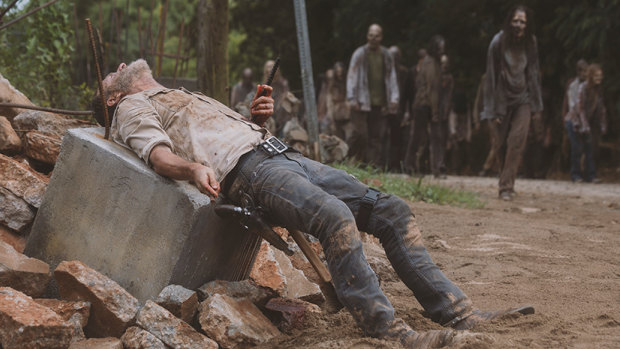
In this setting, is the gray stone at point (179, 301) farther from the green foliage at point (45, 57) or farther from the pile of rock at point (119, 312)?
the green foliage at point (45, 57)

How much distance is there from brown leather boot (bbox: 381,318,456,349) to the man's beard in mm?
1825

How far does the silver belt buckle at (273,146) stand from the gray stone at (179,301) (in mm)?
Result: 736

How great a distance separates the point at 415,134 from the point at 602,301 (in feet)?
27.1

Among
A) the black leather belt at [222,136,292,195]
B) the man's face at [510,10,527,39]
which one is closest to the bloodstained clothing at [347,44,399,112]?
the man's face at [510,10,527,39]

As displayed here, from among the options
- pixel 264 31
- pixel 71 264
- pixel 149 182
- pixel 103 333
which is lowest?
pixel 103 333

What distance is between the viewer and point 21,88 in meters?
6.92

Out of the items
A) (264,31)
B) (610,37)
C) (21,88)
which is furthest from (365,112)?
(264,31)

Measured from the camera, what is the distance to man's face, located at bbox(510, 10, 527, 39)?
26.8 feet

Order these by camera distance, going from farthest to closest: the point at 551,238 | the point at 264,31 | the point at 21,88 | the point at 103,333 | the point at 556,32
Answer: the point at 264,31
the point at 556,32
the point at 21,88
the point at 551,238
the point at 103,333

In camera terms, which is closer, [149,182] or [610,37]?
[149,182]

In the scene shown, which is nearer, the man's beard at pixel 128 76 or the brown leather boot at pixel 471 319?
the brown leather boot at pixel 471 319

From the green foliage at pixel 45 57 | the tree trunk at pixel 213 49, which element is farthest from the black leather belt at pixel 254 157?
the green foliage at pixel 45 57

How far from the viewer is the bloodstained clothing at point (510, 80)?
8.33m

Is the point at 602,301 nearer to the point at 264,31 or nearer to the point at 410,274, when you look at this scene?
the point at 410,274
